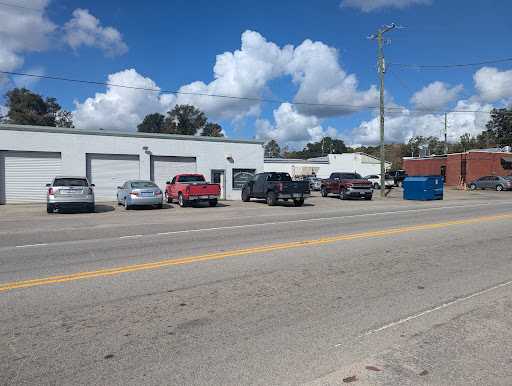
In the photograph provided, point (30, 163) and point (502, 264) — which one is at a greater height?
point (30, 163)

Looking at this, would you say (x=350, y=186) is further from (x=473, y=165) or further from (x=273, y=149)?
(x=273, y=149)

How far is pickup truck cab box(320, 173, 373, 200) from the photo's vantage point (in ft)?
82.4

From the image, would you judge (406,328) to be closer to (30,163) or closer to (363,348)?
(363,348)

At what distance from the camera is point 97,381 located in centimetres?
305

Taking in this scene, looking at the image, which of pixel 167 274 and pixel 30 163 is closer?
pixel 167 274

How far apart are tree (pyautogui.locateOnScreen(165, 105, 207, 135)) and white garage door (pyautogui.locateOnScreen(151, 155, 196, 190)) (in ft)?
169

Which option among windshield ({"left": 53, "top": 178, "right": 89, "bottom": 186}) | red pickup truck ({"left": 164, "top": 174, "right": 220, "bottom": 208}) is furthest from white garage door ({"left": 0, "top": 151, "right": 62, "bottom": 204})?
red pickup truck ({"left": 164, "top": 174, "right": 220, "bottom": 208})

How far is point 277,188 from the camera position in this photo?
787 inches

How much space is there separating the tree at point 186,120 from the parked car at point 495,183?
53991 millimetres

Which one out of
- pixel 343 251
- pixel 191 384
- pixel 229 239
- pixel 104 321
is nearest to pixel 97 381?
pixel 191 384

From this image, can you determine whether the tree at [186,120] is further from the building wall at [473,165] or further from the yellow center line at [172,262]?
the yellow center line at [172,262]

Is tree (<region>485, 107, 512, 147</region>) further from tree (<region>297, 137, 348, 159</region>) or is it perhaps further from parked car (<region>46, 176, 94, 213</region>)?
parked car (<region>46, 176, 94, 213</region>)

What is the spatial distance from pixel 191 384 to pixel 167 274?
320 cm

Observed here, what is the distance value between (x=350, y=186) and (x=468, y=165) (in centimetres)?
2563
